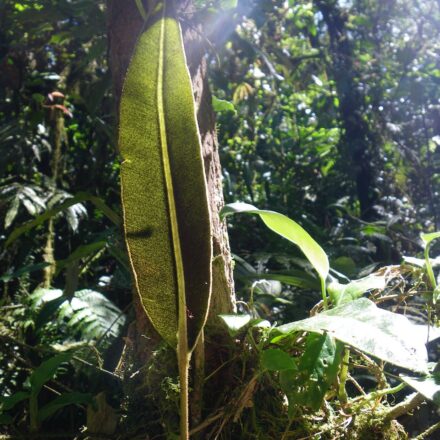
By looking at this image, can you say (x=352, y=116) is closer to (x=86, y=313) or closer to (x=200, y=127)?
(x=86, y=313)

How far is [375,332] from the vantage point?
2.22 ft

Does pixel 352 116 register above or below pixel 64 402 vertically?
above

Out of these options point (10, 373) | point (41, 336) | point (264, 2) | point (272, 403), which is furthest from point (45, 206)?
point (272, 403)

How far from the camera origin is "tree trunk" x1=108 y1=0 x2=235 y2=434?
0.94m

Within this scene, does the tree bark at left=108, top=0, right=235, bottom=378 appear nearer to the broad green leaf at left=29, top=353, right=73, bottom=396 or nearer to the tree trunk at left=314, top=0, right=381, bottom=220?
the broad green leaf at left=29, top=353, right=73, bottom=396

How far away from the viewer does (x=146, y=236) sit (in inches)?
27.3

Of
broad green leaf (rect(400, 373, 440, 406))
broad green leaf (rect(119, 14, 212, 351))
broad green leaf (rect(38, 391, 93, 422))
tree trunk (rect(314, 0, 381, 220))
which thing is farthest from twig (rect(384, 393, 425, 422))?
tree trunk (rect(314, 0, 381, 220))

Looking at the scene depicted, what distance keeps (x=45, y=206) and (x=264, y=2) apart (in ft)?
3.91

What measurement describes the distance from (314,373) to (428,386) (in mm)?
158

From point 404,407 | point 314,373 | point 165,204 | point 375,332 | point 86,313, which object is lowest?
point 86,313

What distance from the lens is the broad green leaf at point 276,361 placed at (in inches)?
31.0

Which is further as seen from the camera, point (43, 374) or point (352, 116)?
point (352, 116)

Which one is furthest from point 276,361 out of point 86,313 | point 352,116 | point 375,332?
point 352,116

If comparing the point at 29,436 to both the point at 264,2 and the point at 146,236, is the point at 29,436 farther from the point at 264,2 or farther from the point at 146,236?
the point at 264,2
